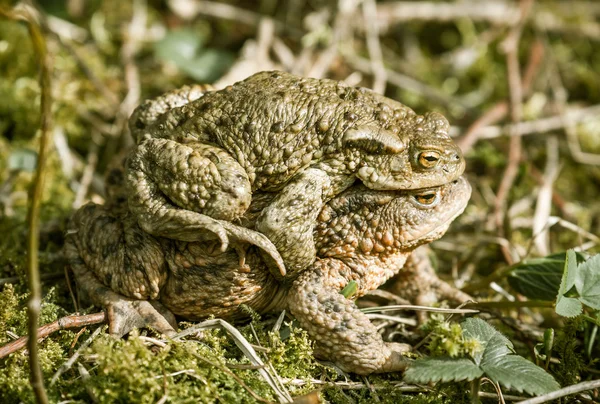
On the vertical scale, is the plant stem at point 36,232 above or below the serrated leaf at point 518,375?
above

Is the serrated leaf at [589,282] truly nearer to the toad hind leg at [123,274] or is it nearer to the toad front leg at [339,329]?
the toad front leg at [339,329]

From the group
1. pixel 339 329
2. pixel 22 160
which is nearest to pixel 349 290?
pixel 339 329

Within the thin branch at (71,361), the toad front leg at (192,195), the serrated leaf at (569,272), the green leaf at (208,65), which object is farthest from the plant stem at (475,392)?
the green leaf at (208,65)

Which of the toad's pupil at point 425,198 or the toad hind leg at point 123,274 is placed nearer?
the toad hind leg at point 123,274

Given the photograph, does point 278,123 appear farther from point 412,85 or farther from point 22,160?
point 412,85

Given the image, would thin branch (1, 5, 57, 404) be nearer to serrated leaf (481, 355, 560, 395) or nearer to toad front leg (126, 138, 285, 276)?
toad front leg (126, 138, 285, 276)

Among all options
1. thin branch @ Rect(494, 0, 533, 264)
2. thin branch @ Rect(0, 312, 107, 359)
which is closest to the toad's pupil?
thin branch @ Rect(494, 0, 533, 264)

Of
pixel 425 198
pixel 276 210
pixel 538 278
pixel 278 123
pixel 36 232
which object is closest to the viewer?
pixel 36 232
